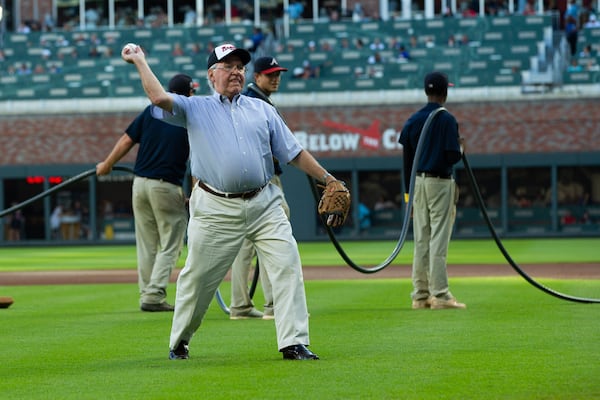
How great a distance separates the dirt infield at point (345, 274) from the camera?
61.3 feet

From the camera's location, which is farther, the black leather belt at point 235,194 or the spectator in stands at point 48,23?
the spectator in stands at point 48,23

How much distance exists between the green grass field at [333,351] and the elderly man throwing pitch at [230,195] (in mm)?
388

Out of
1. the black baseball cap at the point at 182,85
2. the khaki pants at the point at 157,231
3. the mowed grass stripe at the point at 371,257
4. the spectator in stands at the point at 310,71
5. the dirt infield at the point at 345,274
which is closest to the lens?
the black baseball cap at the point at 182,85

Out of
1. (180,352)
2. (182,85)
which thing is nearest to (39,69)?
(182,85)

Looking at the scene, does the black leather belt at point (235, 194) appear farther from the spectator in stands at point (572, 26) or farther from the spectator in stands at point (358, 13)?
the spectator in stands at point (358, 13)

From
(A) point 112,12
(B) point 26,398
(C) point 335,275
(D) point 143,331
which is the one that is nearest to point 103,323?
(D) point 143,331

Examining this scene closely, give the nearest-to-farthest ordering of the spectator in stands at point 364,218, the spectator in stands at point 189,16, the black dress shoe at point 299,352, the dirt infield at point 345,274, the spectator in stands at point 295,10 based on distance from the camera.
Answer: the black dress shoe at point 299,352, the dirt infield at point 345,274, the spectator in stands at point 364,218, the spectator in stands at point 295,10, the spectator in stands at point 189,16

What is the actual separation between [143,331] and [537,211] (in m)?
30.1

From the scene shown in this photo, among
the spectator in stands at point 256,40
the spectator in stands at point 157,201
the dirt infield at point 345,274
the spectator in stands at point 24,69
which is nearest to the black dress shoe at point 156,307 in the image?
the spectator in stands at point 157,201

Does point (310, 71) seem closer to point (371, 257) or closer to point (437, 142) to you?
point (371, 257)

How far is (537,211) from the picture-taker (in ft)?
129

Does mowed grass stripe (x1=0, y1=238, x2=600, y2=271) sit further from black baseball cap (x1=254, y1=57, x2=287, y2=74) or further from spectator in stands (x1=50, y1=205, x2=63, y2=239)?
black baseball cap (x1=254, y1=57, x2=287, y2=74)

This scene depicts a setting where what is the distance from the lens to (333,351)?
8.74 meters

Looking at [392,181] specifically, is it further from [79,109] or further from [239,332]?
[239,332]
